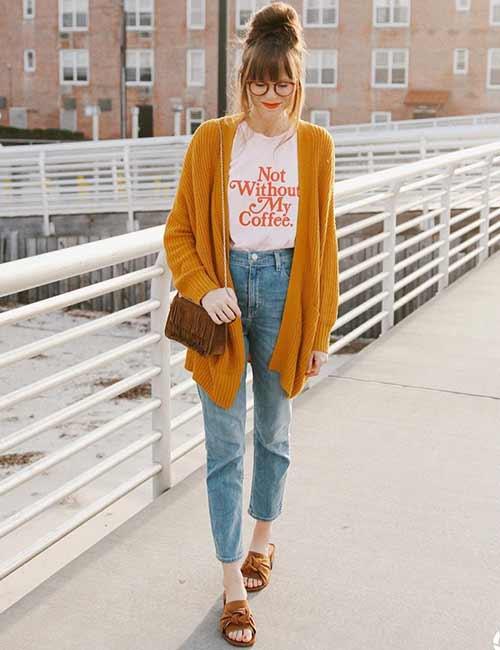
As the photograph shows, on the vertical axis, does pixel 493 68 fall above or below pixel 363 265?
above

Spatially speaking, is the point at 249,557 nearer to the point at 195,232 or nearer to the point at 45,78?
the point at 195,232

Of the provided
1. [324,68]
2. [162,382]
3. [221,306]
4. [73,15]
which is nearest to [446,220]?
[162,382]

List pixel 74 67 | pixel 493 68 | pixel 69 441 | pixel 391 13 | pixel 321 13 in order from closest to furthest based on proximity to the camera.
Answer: pixel 69 441 → pixel 493 68 → pixel 391 13 → pixel 321 13 → pixel 74 67

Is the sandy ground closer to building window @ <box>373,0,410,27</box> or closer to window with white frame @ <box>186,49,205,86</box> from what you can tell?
window with white frame @ <box>186,49,205,86</box>

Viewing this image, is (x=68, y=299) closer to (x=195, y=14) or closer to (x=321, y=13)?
(x=321, y=13)

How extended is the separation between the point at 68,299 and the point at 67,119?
149ft

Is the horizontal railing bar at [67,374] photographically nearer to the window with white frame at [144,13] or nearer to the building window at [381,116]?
the building window at [381,116]

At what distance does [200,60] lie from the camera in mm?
45812

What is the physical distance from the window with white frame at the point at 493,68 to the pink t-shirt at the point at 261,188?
42390 mm

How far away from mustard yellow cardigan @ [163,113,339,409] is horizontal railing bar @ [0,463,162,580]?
795mm

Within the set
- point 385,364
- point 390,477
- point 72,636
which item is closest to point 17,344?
point 385,364

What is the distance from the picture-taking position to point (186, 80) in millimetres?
46000

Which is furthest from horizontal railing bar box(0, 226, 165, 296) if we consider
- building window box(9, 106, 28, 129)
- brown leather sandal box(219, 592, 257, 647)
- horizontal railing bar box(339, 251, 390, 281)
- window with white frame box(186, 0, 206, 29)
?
building window box(9, 106, 28, 129)

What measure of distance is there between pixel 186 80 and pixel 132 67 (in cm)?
267
